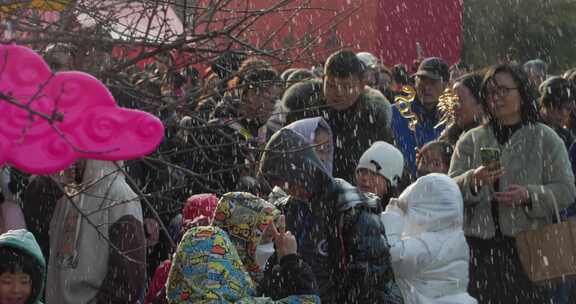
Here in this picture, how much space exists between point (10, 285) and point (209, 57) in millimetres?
1928

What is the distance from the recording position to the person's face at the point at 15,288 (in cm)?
617

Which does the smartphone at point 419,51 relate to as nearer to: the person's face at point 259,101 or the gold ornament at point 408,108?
the gold ornament at point 408,108

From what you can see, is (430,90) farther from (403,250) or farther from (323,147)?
(403,250)

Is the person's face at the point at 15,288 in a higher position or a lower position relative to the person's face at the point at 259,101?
lower

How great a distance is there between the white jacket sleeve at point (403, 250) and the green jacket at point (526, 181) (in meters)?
0.63

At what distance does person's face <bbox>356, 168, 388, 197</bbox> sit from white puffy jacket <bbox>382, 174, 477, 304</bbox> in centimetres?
30

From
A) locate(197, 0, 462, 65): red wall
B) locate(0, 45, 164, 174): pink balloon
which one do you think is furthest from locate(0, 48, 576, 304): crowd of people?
locate(197, 0, 462, 65): red wall

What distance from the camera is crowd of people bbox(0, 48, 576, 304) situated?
5.31 metres

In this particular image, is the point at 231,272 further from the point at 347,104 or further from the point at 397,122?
the point at 397,122

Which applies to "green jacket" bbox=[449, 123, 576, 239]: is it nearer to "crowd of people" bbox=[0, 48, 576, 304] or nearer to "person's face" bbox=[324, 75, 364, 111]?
"crowd of people" bbox=[0, 48, 576, 304]

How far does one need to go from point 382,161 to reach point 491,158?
64cm

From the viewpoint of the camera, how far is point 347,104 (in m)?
8.39

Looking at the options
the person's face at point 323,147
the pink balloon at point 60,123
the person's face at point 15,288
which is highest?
the pink balloon at point 60,123

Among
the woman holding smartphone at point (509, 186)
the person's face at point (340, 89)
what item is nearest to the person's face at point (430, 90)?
the person's face at point (340, 89)
